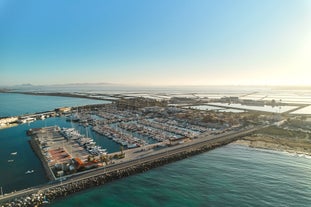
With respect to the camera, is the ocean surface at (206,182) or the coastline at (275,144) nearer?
the ocean surface at (206,182)

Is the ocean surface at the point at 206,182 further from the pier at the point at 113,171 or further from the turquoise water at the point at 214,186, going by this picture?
the pier at the point at 113,171

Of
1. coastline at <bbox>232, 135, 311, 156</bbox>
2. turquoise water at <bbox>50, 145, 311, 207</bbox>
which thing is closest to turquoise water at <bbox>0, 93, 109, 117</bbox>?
turquoise water at <bbox>50, 145, 311, 207</bbox>

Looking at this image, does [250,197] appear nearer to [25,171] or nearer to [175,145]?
[175,145]

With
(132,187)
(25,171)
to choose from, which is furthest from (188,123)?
(25,171)

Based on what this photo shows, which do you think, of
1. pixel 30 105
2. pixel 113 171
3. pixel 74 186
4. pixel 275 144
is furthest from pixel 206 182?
pixel 30 105

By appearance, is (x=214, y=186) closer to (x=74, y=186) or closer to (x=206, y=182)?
(x=206, y=182)

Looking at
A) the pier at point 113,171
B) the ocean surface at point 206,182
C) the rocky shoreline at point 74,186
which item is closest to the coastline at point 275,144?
the ocean surface at point 206,182

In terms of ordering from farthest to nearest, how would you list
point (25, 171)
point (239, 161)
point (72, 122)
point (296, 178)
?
point (72, 122) → point (239, 161) → point (25, 171) → point (296, 178)

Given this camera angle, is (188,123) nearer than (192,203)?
No
